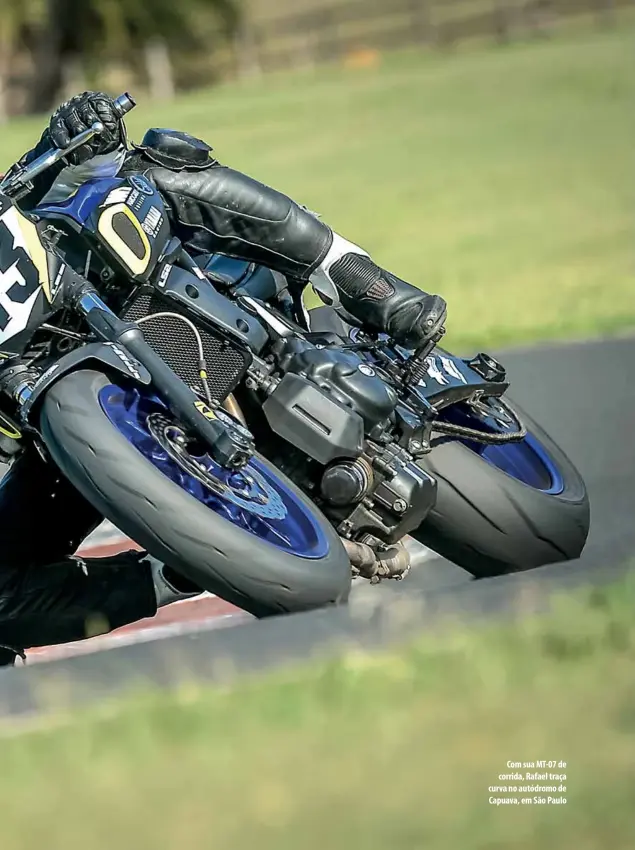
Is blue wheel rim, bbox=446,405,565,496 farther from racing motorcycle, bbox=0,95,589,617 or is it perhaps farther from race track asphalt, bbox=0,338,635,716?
race track asphalt, bbox=0,338,635,716

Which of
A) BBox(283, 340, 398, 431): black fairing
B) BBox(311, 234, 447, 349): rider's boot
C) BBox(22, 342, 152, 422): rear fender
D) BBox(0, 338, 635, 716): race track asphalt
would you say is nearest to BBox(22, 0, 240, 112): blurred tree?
BBox(311, 234, 447, 349): rider's boot

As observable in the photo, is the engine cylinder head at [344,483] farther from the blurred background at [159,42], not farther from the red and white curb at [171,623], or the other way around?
the blurred background at [159,42]

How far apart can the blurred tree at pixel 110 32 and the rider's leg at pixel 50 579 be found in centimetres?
2481

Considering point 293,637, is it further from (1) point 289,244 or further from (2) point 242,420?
(1) point 289,244

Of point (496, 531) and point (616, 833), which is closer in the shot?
point (616, 833)

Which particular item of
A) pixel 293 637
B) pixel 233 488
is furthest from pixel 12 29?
pixel 293 637

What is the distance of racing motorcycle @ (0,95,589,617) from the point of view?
2812mm

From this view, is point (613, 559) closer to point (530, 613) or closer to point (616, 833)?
point (530, 613)

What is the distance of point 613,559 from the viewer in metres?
2.60

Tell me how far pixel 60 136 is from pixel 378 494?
1.15 m

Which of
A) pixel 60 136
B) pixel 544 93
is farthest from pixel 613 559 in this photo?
pixel 544 93

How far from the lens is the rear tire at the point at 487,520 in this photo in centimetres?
364

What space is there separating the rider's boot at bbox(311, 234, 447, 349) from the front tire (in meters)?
0.91

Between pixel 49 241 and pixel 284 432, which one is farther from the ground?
pixel 49 241
